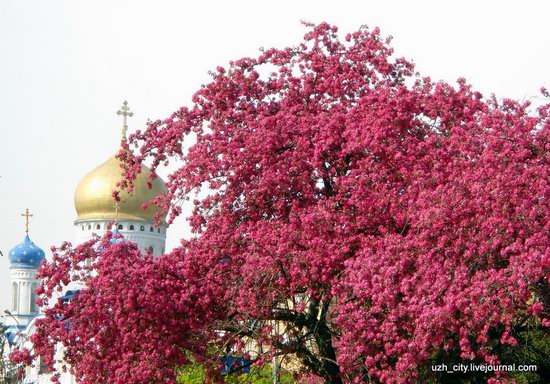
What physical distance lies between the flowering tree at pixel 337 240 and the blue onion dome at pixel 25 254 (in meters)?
53.2

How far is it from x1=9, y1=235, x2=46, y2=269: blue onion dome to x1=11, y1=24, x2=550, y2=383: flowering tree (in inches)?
2093

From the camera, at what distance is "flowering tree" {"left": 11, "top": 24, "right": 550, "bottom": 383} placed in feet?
37.3

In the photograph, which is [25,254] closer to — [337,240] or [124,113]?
[124,113]

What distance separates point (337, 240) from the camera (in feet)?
41.2

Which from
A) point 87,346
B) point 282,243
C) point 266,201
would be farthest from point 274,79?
point 87,346

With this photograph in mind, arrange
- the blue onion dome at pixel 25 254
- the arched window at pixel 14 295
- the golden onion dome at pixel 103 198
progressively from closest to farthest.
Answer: the golden onion dome at pixel 103 198 < the blue onion dome at pixel 25 254 < the arched window at pixel 14 295

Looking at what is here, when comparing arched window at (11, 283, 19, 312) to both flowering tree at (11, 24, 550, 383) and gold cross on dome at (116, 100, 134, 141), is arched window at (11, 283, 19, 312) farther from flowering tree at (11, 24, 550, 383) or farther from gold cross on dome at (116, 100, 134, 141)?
flowering tree at (11, 24, 550, 383)

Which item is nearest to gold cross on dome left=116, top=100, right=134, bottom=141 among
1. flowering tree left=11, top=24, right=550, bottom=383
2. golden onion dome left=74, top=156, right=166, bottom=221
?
golden onion dome left=74, top=156, right=166, bottom=221

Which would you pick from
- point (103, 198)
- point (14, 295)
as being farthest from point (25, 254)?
point (103, 198)

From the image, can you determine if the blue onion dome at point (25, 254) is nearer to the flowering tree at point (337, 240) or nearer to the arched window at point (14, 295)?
the arched window at point (14, 295)

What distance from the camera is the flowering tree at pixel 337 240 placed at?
11367mm

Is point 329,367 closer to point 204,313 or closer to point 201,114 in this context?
point 204,313

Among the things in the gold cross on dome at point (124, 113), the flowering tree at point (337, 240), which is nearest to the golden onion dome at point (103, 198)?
the gold cross on dome at point (124, 113)

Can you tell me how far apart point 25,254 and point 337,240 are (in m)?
56.2
